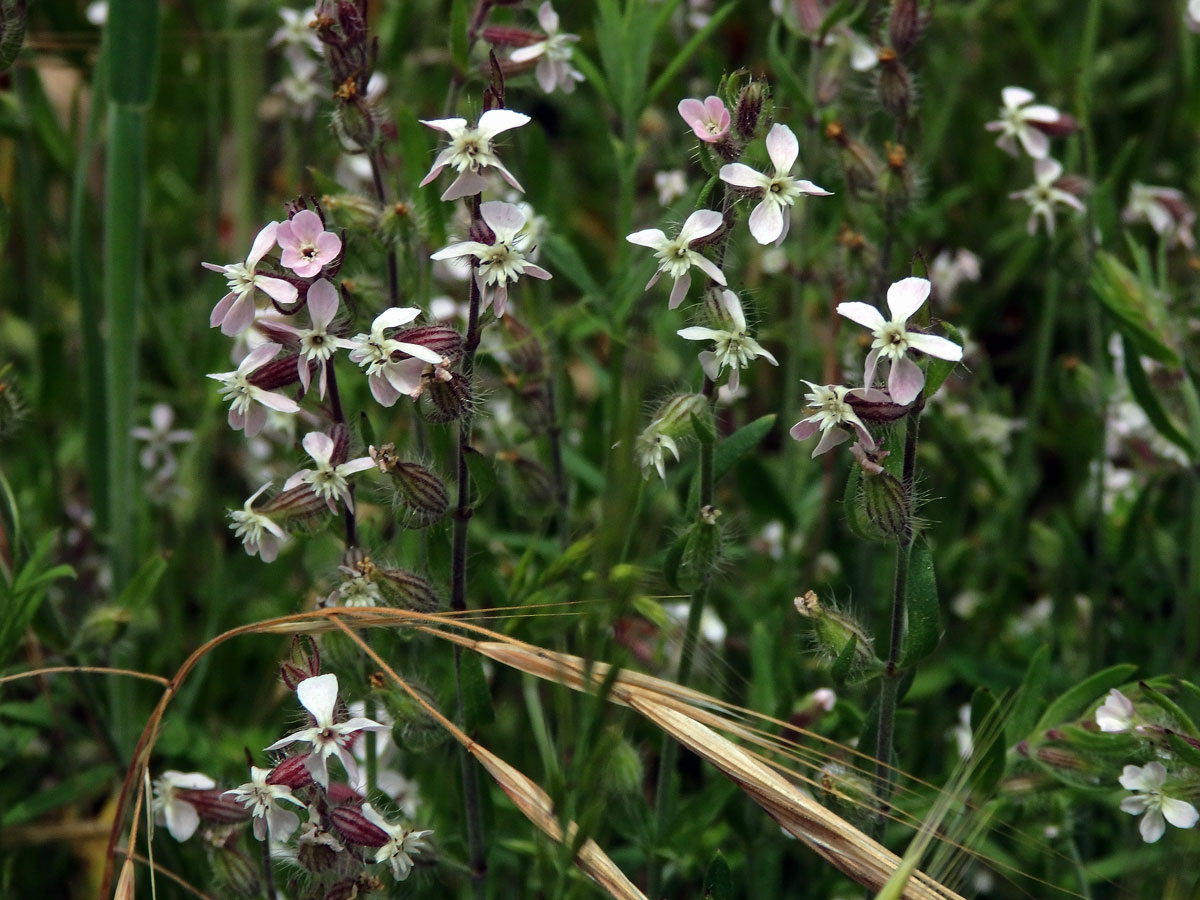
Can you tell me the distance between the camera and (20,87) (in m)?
2.94

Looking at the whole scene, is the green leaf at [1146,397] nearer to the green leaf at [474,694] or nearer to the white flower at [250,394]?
the green leaf at [474,694]

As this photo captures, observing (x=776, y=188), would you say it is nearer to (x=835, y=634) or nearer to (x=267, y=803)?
(x=835, y=634)

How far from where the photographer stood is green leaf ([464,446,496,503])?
5.96 ft

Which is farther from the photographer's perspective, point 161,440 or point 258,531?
point 161,440

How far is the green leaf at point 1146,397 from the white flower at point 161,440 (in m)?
2.13

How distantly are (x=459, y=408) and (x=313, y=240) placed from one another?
291 mm

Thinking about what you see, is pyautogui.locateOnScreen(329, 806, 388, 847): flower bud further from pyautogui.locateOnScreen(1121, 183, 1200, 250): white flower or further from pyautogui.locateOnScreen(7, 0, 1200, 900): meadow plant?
pyautogui.locateOnScreen(1121, 183, 1200, 250): white flower

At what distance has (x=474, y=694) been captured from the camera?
77.7 inches

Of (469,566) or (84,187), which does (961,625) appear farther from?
(84,187)

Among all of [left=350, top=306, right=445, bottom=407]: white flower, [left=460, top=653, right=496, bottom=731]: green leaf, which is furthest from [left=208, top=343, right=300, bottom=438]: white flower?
[left=460, top=653, right=496, bottom=731]: green leaf

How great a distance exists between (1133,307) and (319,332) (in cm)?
154

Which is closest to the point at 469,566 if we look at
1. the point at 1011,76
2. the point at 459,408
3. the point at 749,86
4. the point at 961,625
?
the point at 459,408

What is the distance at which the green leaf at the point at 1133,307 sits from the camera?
2402 millimetres

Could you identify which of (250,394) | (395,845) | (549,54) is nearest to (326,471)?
(250,394)
